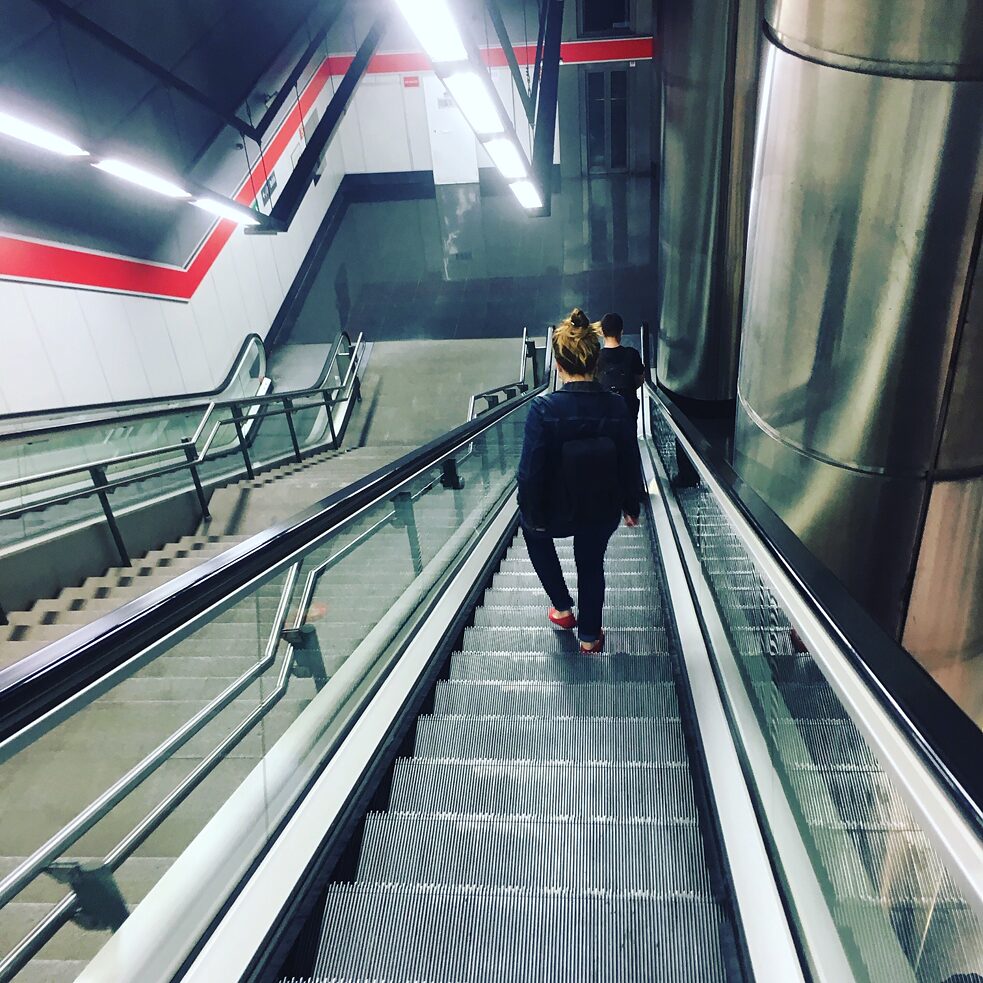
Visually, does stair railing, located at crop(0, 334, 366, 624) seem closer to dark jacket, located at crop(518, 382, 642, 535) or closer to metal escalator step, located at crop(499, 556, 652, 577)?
metal escalator step, located at crop(499, 556, 652, 577)

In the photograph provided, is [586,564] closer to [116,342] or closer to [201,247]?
[116,342]

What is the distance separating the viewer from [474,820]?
1.92 metres

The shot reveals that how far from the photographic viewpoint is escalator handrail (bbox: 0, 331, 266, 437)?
206 inches

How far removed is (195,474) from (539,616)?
4.28 meters

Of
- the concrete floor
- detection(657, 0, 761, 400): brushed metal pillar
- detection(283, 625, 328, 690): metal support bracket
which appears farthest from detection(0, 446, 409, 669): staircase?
detection(657, 0, 761, 400): brushed metal pillar

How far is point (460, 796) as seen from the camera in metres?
2.08

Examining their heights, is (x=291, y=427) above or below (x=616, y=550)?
above

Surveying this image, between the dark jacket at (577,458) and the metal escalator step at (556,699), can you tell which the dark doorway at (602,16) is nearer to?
the dark jacket at (577,458)

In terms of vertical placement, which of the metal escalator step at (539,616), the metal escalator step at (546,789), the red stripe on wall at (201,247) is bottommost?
the metal escalator step at (539,616)

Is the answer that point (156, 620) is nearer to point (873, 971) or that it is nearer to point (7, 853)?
point (7, 853)

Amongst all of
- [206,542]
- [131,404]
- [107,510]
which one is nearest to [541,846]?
[107,510]

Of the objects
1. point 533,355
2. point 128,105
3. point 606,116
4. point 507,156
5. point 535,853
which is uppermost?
point 606,116

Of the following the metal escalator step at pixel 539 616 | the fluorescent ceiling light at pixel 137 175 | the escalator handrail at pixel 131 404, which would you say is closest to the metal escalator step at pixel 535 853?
the metal escalator step at pixel 539 616

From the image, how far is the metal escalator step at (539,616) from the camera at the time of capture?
10.7 feet
